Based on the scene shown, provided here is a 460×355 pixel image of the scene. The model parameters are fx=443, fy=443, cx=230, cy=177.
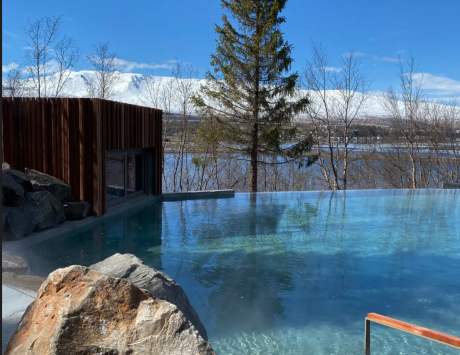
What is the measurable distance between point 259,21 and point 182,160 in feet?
25.8

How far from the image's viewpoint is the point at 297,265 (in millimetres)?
5574

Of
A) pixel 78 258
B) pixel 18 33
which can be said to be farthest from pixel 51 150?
pixel 18 33

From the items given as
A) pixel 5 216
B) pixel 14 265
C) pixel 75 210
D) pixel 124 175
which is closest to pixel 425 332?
pixel 14 265

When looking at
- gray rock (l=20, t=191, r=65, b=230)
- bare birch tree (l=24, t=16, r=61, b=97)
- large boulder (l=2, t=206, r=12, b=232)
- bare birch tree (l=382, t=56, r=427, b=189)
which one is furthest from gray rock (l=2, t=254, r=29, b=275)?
bare birch tree (l=382, t=56, r=427, b=189)

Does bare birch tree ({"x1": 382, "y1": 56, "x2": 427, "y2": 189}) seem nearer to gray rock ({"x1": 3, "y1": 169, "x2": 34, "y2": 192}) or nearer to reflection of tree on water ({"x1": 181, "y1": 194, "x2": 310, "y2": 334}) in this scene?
reflection of tree on water ({"x1": 181, "y1": 194, "x2": 310, "y2": 334})

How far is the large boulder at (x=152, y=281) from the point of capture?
285 cm

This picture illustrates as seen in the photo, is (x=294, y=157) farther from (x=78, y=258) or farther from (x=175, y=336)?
(x=175, y=336)

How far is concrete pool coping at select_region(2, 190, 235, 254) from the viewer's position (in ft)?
19.7

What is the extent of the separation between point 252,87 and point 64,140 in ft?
29.2

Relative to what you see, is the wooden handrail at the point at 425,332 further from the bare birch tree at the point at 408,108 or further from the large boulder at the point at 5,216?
the bare birch tree at the point at 408,108

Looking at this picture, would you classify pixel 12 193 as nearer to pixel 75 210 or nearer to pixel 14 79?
pixel 75 210

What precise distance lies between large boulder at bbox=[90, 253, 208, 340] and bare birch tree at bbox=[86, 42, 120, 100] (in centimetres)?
1787

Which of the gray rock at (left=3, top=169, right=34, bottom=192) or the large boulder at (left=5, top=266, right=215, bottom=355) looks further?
the gray rock at (left=3, top=169, right=34, bottom=192)

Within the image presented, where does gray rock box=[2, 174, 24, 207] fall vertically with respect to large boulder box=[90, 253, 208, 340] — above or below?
above
